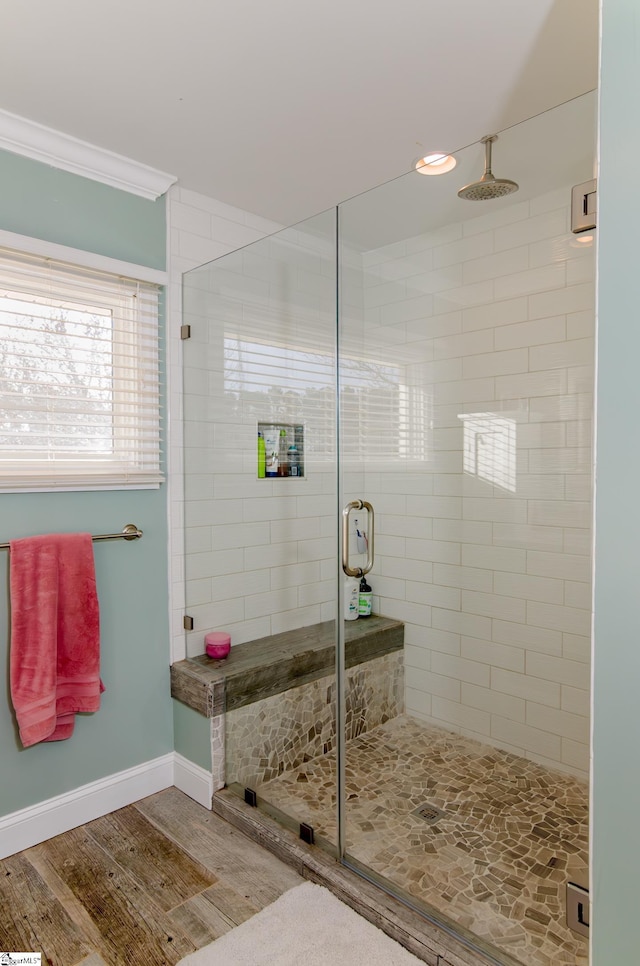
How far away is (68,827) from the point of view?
2.13 m

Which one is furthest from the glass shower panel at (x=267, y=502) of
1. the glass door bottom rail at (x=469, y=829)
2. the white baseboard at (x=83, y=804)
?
the white baseboard at (x=83, y=804)

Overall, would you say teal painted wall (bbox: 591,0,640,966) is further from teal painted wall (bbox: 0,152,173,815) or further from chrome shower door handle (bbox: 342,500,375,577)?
teal painted wall (bbox: 0,152,173,815)

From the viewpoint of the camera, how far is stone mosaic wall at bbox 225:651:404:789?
191cm

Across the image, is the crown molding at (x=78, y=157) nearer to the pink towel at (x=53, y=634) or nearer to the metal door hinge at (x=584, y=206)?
the pink towel at (x=53, y=634)

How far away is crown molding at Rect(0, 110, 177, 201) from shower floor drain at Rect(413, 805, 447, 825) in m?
2.43

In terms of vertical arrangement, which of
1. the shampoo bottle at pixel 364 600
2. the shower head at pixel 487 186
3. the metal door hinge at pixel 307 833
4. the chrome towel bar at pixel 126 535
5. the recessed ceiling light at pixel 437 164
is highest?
the recessed ceiling light at pixel 437 164

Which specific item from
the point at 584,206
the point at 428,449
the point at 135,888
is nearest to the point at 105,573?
the point at 135,888

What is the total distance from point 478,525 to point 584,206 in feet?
2.81

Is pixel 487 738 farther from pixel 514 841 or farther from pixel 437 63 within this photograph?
pixel 437 63

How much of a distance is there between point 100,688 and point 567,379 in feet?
6.17

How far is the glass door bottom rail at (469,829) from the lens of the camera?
1468mm

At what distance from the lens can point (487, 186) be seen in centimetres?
159

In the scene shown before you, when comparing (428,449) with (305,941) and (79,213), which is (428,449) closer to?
(305,941)

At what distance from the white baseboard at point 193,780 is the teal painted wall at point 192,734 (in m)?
0.02
